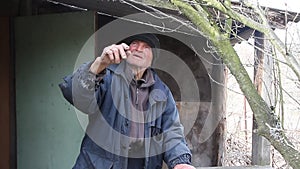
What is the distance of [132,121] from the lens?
2.54 meters

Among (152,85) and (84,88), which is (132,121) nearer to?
(152,85)

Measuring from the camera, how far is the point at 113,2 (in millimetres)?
3670

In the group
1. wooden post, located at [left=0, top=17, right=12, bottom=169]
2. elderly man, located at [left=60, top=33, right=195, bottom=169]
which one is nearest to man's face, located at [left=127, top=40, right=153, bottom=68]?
elderly man, located at [left=60, top=33, right=195, bottom=169]

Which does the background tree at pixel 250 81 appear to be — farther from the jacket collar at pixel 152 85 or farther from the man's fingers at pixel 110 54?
the man's fingers at pixel 110 54

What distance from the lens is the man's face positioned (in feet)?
8.48

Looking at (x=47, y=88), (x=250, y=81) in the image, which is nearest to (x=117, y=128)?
(x=250, y=81)

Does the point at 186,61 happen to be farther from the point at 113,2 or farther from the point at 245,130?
the point at 245,130

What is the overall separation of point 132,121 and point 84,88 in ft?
1.26

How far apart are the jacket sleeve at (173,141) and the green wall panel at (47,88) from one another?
1.35m

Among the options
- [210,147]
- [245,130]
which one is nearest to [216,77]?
[210,147]

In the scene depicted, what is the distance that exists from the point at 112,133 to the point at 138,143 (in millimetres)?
156

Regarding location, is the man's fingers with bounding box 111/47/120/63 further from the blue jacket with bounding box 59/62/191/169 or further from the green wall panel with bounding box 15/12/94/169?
the green wall panel with bounding box 15/12/94/169

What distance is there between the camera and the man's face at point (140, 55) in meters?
2.58

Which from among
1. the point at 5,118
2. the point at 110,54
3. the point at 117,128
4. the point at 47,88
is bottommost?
the point at 5,118
